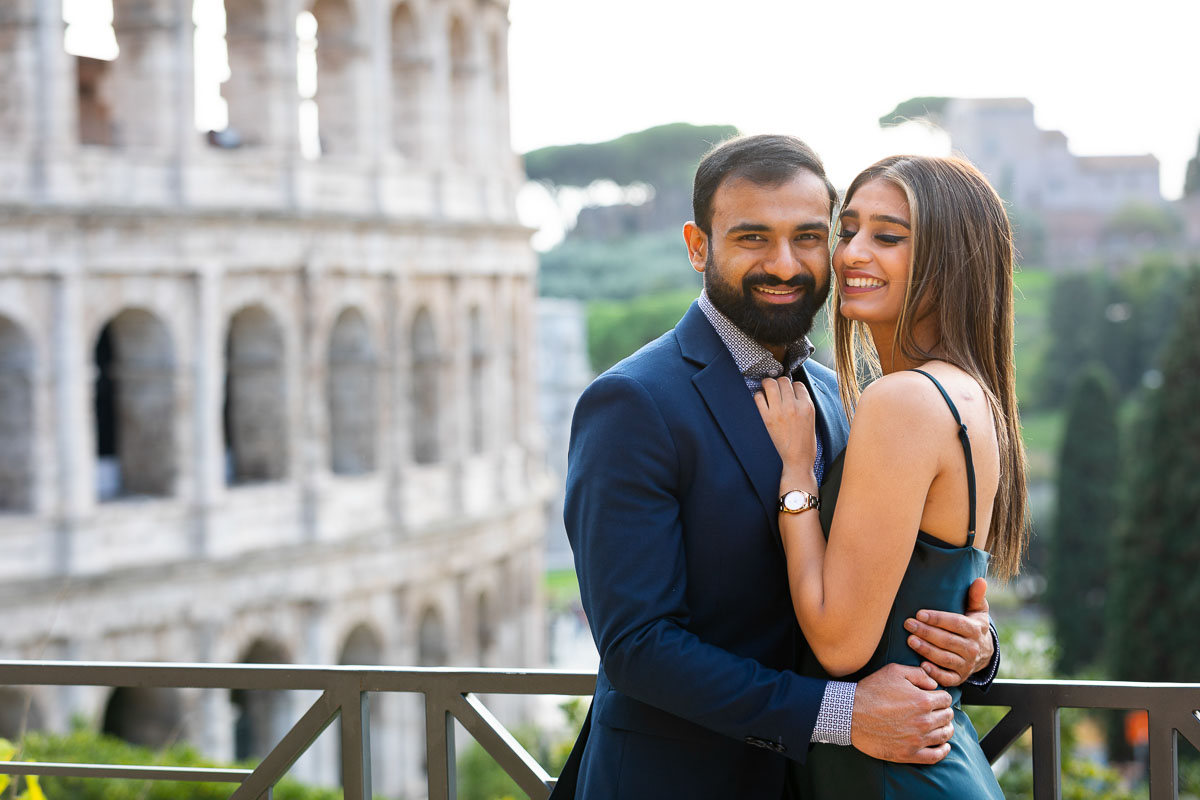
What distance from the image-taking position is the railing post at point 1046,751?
354 centimetres

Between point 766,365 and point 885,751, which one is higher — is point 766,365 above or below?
above

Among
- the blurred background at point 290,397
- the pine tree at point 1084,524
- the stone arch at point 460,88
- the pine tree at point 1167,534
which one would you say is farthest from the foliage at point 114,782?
the pine tree at point 1084,524

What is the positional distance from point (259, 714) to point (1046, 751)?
18736mm

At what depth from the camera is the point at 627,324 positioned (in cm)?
6969

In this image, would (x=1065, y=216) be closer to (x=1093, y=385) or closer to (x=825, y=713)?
(x=1093, y=385)

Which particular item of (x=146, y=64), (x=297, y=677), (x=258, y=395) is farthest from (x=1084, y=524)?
(x=297, y=677)

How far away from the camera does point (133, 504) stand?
60.8 ft

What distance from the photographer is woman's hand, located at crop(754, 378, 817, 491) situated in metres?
3.08

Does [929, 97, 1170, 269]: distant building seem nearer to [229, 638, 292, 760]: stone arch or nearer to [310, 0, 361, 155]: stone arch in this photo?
[310, 0, 361, 155]: stone arch

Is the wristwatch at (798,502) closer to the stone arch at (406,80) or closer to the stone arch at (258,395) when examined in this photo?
the stone arch at (258,395)

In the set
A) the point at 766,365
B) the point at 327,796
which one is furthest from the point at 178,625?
the point at 766,365

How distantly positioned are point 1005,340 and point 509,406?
22.3 m

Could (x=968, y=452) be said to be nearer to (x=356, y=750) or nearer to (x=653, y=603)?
(x=653, y=603)

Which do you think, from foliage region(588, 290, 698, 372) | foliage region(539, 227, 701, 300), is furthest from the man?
foliage region(539, 227, 701, 300)
